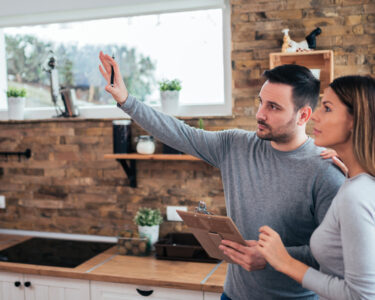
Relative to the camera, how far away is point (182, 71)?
9.52 feet

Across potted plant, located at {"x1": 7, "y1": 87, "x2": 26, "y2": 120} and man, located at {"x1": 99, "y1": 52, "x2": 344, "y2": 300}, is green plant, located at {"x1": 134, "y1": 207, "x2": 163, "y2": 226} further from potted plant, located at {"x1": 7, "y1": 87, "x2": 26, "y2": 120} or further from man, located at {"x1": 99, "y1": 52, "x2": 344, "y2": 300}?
potted plant, located at {"x1": 7, "y1": 87, "x2": 26, "y2": 120}

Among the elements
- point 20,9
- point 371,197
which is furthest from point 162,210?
point 371,197

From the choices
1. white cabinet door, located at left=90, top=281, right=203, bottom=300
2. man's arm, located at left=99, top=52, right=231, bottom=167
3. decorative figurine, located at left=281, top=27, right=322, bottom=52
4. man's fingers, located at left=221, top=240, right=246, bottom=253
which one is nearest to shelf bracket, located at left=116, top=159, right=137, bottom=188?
white cabinet door, located at left=90, top=281, right=203, bottom=300

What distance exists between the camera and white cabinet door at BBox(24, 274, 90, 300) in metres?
2.40

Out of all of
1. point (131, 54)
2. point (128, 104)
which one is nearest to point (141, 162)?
point (131, 54)

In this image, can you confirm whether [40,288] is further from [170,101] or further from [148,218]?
[170,101]

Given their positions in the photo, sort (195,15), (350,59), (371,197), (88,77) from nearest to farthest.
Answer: (371,197)
(350,59)
(195,15)
(88,77)

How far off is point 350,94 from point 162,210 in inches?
72.1

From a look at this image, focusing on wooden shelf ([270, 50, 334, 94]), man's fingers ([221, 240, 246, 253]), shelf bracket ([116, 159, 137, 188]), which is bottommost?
man's fingers ([221, 240, 246, 253])

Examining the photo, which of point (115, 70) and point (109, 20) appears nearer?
point (115, 70)

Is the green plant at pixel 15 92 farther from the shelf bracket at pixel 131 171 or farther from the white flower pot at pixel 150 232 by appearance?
the white flower pot at pixel 150 232

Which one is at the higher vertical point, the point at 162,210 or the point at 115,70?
the point at 115,70

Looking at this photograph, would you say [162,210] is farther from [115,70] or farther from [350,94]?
[350,94]

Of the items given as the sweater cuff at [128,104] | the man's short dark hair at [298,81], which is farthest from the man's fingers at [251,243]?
the sweater cuff at [128,104]
